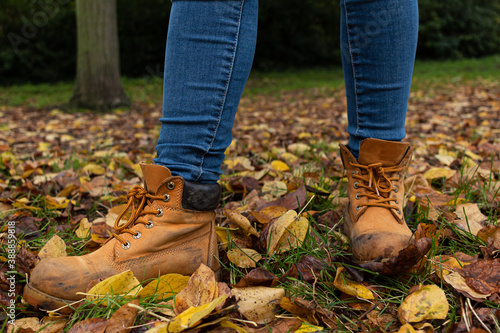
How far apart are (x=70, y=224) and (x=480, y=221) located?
144cm

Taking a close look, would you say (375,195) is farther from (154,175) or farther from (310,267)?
(154,175)

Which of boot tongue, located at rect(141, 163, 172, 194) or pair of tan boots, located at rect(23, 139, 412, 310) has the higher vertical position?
boot tongue, located at rect(141, 163, 172, 194)

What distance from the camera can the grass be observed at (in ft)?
23.0

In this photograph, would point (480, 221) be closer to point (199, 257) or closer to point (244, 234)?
point (244, 234)

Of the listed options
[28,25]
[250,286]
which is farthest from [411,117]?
[28,25]

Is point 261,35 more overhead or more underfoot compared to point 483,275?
more overhead

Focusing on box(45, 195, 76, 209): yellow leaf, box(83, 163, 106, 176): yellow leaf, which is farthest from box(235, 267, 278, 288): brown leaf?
box(83, 163, 106, 176): yellow leaf

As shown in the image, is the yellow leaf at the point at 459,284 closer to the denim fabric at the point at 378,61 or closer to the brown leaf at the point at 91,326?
the denim fabric at the point at 378,61

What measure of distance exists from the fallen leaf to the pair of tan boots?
0.16 metres

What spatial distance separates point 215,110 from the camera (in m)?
1.02

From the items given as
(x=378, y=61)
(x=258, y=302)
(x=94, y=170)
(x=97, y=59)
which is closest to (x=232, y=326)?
(x=258, y=302)

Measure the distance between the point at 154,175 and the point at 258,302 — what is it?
1.41 ft

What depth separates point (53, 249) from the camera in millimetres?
1117

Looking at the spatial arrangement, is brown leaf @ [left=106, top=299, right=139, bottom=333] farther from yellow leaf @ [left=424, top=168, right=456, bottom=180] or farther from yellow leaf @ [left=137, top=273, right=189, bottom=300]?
yellow leaf @ [left=424, top=168, right=456, bottom=180]
